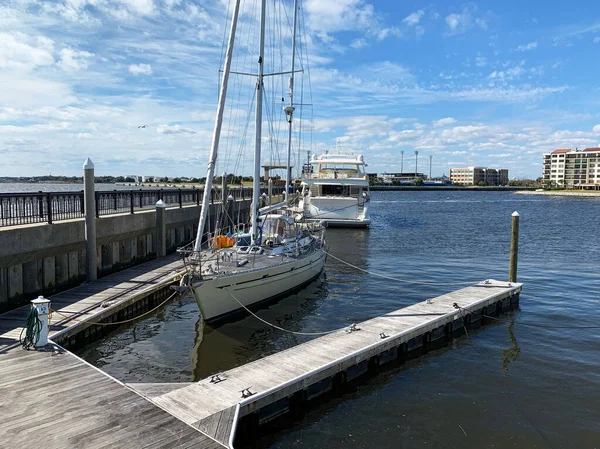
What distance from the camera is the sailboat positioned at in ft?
48.9

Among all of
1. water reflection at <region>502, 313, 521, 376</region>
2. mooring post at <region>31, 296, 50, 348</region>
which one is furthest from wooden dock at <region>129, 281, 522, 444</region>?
Result: mooring post at <region>31, 296, 50, 348</region>

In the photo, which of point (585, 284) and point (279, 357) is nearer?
point (279, 357)

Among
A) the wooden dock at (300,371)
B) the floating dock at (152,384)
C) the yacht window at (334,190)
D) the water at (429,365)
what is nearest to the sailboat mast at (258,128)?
the water at (429,365)

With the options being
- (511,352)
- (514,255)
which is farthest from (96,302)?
(514,255)

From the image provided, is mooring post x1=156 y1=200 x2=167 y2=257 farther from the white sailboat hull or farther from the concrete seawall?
the white sailboat hull

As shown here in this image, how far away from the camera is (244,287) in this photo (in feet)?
52.1

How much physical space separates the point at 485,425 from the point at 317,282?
13.8 meters

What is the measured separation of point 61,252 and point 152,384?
26.6 ft

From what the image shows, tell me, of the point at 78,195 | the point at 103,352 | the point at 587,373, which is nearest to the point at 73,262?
the point at 78,195

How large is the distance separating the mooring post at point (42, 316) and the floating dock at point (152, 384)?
0.20 meters

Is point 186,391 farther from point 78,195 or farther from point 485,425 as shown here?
point 78,195

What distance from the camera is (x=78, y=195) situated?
18.4m

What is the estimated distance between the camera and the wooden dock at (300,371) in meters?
8.62

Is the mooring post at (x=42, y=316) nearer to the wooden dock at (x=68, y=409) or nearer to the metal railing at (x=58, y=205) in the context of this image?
the wooden dock at (x=68, y=409)
